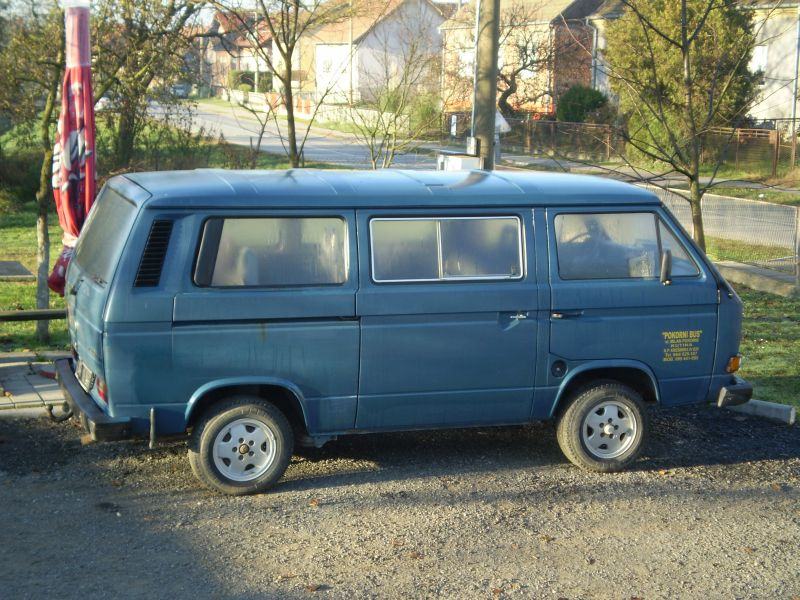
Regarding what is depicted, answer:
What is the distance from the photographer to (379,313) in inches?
270

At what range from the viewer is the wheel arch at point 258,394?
658 cm

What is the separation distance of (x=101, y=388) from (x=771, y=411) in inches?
228

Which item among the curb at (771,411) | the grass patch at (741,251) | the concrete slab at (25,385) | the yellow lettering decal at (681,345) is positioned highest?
the yellow lettering decal at (681,345)

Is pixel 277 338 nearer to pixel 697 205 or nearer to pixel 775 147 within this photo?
pixel 697 205

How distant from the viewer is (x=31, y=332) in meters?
12.3

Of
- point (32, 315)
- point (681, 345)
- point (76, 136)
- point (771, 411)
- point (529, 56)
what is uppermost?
point (529, 56)

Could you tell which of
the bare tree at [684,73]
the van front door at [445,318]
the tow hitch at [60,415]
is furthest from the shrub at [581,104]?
the tow hitch at [60,415]

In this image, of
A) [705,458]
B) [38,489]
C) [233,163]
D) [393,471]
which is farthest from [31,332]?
[233,163]

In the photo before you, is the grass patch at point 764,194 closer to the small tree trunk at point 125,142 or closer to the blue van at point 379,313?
the small tree trunk at point 125,142

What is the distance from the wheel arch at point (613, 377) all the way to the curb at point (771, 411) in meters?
1.52

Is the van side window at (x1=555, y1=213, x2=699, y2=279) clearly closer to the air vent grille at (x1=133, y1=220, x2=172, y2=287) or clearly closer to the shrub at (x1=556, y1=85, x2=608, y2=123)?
the air vent grille at (x1=133, y1=220, x2=172, y2=287)

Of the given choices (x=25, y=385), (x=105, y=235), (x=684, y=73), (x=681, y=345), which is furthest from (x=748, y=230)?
(x=105, y=235)

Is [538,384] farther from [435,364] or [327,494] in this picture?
[327,494]

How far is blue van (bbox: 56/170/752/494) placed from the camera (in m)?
6.51
